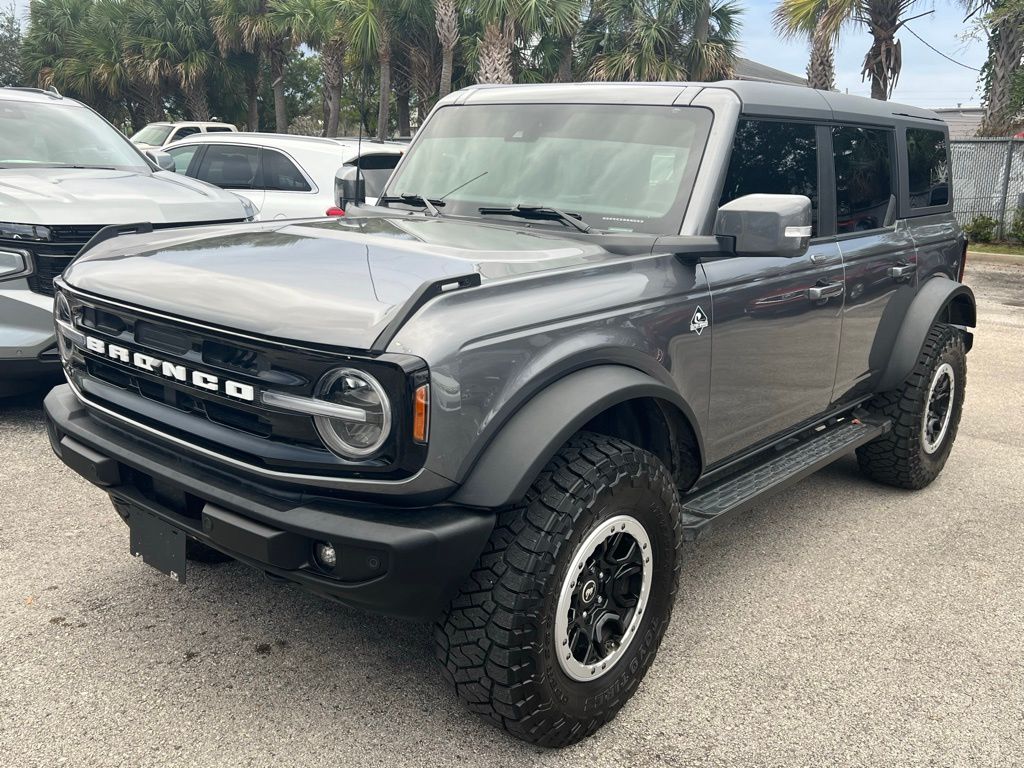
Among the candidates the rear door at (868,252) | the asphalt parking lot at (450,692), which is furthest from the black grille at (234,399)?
the rear door at (868,252)

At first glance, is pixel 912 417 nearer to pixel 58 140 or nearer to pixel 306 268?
pixel 306 268

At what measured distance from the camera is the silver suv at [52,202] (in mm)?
5215

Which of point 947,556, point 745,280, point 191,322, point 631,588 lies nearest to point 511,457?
point 631,588

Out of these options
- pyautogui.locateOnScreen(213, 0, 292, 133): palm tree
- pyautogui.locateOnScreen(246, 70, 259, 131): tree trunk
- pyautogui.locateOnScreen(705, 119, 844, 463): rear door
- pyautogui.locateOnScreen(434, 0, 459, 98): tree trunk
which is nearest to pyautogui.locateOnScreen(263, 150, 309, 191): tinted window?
pyautogui.locateOnScreen(705, 119, 844, 463): rear door

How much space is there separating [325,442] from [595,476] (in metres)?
0.75

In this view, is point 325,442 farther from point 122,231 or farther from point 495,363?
point 122,231

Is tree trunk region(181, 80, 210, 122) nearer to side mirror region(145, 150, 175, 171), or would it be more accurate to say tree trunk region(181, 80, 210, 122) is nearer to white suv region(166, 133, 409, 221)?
white suv region(166, 133, 409, 221)

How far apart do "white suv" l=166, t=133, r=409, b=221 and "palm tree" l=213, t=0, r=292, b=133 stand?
22.2 metres

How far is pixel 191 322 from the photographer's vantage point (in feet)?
8.36

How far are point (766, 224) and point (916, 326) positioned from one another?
194cm

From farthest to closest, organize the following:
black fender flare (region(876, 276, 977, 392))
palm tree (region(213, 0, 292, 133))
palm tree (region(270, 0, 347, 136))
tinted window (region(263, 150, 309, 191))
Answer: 1. palm tree (region(213, 0, 292, 133))
2. palm tree (region(270, 0, 347, 136))
3. tinted window (region(263, 150, 309, 191))
4. black fender flare (region(876, 276, 977, 392))

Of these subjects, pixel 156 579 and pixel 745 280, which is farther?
pixel 156 579

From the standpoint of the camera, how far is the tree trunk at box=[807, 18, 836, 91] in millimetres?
19906

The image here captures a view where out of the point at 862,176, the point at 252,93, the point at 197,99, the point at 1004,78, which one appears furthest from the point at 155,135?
the point at 862,176
